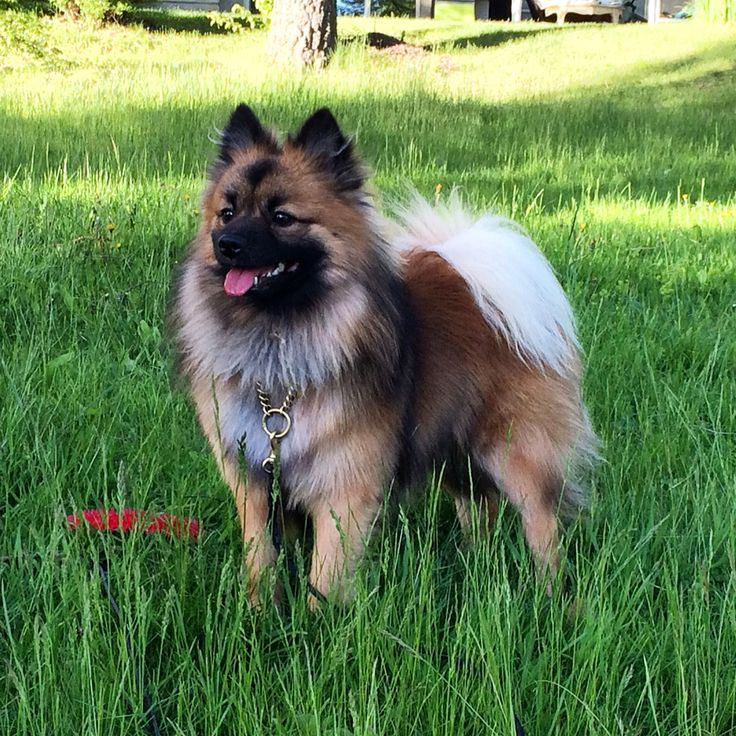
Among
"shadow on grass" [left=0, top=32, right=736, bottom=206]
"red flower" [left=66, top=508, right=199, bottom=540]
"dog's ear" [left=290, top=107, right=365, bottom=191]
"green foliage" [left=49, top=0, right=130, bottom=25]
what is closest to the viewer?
"red flower" [left=66, top=508, right=199, bottom=540]

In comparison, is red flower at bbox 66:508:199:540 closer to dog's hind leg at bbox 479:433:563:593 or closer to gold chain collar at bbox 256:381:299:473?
gold chain collar at bbox 256:381:299:473

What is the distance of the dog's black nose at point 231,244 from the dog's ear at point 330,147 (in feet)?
1.28

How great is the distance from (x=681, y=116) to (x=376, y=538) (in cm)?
890

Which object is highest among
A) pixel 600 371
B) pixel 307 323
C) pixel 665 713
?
pixel 307 323

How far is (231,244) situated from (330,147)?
46 cm

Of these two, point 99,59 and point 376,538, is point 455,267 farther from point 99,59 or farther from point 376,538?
point 99,59

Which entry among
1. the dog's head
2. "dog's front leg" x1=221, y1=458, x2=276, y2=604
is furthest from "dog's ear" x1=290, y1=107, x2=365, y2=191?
"dog's front leg" x1=221, y1=458, x2=276, y2=604

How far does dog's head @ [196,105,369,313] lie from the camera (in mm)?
2146

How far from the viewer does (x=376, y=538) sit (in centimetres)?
224

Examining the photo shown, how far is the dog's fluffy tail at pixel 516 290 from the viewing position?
7.53 feet

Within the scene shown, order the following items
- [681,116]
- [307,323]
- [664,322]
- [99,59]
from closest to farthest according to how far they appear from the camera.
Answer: [307,323], [664,322], [681,116], [99,59]

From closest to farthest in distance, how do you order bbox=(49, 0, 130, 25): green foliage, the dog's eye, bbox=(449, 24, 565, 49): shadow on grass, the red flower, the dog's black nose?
1. the red flower
2. the dog's black nose
3. the dog's eye
4. bbox=(49, 0, 130, 25): green foliage
5. bbox=(449, 24, 565, 49): shadow on grass

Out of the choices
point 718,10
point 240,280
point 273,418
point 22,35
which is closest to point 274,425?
point 273,418

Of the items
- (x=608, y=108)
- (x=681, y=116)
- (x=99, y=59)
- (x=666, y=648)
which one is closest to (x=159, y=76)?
(x=99, y=59)
